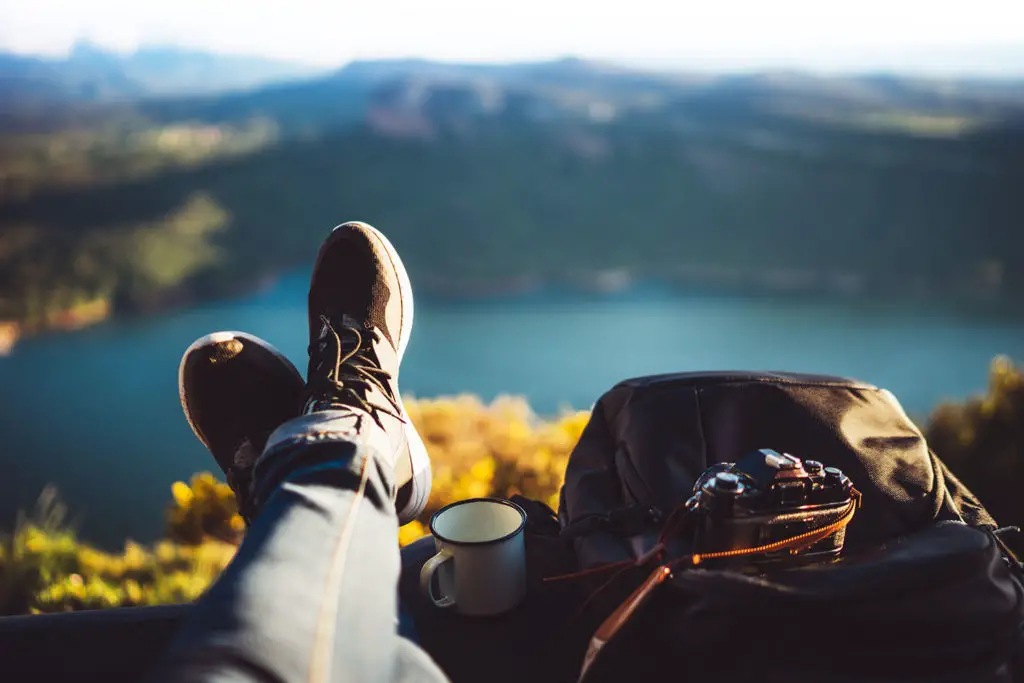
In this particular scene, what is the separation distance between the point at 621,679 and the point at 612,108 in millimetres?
2586

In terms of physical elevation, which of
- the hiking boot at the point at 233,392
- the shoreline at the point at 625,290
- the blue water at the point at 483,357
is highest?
the hiking boot at the point at 233,392

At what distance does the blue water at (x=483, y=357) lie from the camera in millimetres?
1938

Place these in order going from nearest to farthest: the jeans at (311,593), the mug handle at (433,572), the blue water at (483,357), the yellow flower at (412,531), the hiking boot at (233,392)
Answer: the jeans at (311,593) → the mug handle at (433,572) → the hiking boot at (233,392) → the yellow flower at (412,531) → the blue water at (483,357)

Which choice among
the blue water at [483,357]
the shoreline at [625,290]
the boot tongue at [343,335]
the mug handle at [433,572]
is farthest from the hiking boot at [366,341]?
the shoreline at [625,290]

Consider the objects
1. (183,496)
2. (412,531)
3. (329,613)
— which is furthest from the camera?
(183,496)

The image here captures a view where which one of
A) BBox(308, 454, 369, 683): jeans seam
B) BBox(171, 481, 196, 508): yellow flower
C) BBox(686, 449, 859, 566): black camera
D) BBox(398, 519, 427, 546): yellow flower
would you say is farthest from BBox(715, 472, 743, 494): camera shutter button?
BBox(171, 481, 196, 508): yellow flower

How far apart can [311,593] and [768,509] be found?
37cm

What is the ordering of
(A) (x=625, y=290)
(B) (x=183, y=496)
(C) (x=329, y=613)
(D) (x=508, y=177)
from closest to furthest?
(C) (x=329, y=613)
(B) (x=183, y=496)
(A) (x=625, y=290)
(D) (x=508, y=177)

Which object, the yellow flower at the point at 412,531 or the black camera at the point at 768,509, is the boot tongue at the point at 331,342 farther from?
the black camera at the point at 768,509

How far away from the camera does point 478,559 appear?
651 mm

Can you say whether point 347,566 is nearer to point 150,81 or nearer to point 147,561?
point 147,561

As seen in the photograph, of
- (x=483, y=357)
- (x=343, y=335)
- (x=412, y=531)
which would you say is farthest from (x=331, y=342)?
(x=483, y=357)

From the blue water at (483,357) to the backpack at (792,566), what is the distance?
113 centimetres

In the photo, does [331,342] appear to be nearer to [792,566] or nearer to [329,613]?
[329,613]
